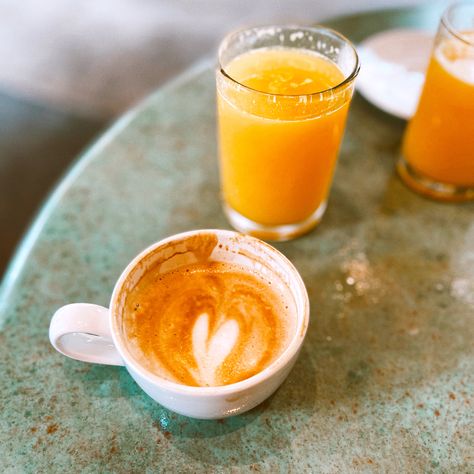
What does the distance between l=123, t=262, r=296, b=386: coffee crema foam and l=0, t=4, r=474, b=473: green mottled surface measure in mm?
86

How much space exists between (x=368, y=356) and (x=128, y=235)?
43 centimetres

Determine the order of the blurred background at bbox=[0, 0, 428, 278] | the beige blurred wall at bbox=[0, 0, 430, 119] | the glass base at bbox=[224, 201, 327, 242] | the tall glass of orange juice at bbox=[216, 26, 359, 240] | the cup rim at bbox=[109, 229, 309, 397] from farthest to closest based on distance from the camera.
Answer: the beige blurred wall at bbox=[0, 0, 430, 119] < the blurred background at bbox=[0, 0, 428, 278] < the glass base at bbox=[224, 201, 327, 242] < the tall glass of orange juice at bbox=[216, 26, 359, 240] < the cup rim at bbox=[109, 229, 309, 397]

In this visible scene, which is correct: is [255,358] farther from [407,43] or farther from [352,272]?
[407,43]

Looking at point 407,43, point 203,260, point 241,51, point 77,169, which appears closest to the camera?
point 203,260

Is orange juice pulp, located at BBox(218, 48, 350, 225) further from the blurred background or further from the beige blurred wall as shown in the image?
the beige blurred wall

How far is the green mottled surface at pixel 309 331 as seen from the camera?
2.12 feet

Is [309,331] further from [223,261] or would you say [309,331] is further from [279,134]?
[279,134]

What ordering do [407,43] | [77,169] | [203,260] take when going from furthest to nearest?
[407,43] → [77,169] → [203,260]

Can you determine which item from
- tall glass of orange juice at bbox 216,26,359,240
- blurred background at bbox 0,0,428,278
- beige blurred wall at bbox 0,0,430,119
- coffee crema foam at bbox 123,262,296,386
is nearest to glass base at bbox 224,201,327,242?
tall glass of orange juice at bbox 216,26,359,240

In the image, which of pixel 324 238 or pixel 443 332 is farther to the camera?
pixel 324 238

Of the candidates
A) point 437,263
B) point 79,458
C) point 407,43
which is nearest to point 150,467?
point 79,458

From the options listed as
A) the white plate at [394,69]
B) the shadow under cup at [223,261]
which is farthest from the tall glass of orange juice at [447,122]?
the shadow under cup at [223,261]

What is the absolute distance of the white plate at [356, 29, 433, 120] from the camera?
1.08 meters

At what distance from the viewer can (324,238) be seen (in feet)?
2.97
